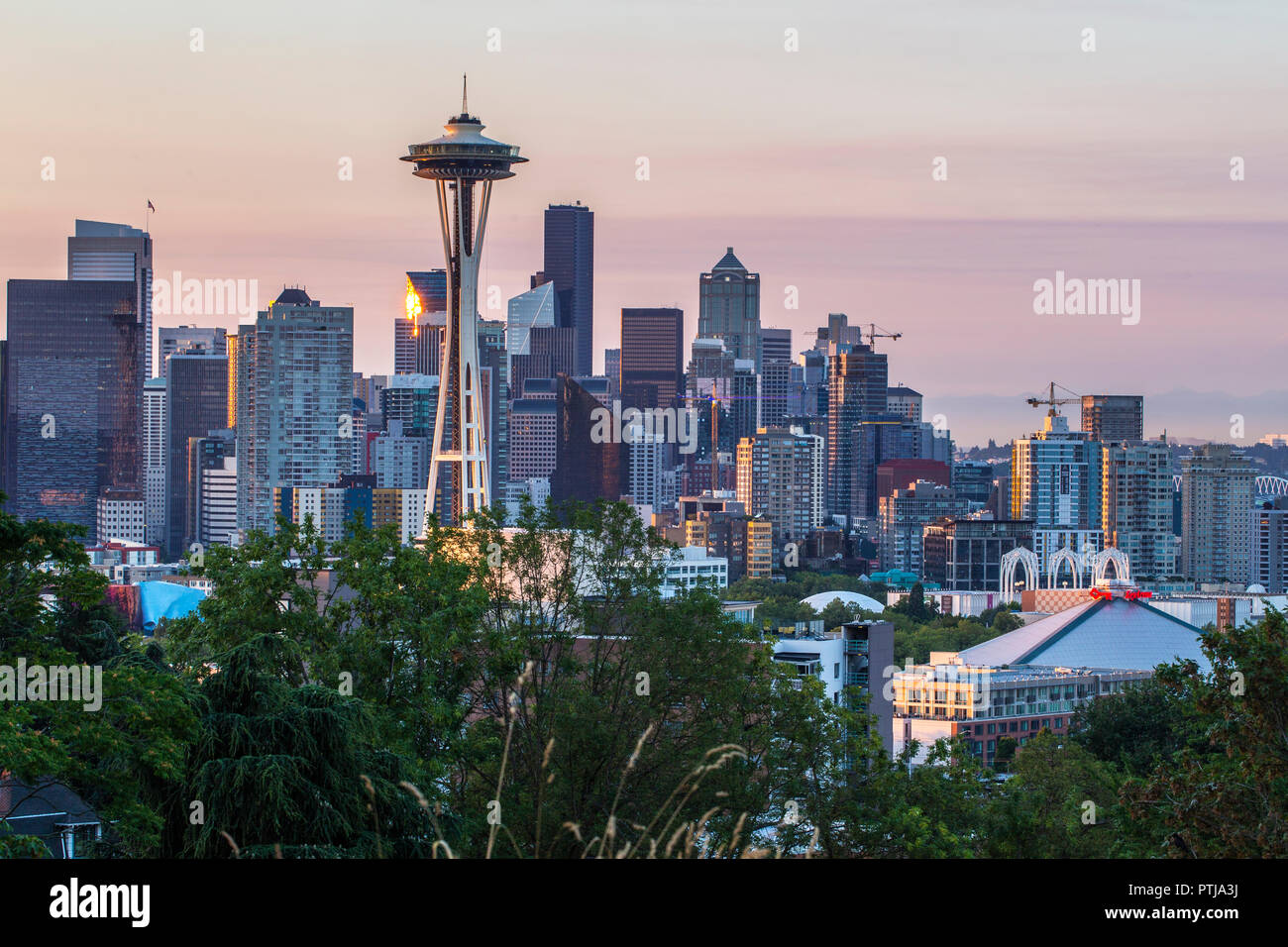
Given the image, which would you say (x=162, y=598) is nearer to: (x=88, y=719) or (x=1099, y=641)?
(x=1099, y=641)

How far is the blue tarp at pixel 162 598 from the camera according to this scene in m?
115

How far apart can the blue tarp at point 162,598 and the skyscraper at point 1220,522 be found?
374 ft

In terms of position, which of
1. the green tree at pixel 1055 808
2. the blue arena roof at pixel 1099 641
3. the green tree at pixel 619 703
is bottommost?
the blue arena roof at pixel 1099 641

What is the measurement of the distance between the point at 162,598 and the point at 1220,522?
391 ft

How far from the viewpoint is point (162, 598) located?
12019 centimetres

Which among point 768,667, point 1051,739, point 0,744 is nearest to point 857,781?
point 768,667

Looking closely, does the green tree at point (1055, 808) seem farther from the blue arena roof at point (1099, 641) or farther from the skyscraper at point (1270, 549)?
the skyscraper at point (1270, 549)

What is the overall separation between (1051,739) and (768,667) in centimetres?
2522


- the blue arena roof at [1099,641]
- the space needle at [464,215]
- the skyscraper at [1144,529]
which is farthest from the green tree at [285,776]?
the skyscraper at [1144,529]

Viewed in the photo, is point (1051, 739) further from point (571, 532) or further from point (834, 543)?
point (834, 543)

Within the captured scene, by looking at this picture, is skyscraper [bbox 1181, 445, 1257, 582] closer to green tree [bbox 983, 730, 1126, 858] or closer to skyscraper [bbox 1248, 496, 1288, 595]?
skyscraper [bbox 1248, 496, 1288, 595]

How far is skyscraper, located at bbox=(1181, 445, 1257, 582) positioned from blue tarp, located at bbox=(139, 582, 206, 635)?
114 metres
